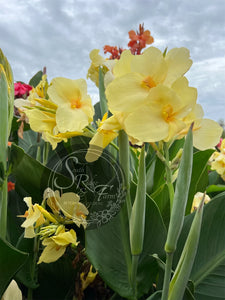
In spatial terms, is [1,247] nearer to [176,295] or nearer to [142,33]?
[176,295]

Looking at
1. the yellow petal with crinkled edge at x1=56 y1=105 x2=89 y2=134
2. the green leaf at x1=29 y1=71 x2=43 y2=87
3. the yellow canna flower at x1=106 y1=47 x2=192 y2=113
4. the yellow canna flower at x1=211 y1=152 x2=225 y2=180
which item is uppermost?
the green leaf at x1=29 y1=71 x2=43 y2=87

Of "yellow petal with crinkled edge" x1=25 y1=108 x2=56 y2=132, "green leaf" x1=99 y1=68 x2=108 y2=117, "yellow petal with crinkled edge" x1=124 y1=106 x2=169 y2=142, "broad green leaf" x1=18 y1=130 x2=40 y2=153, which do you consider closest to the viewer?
"yellow petal with crinkled edge" x1=124 y1=106 x2=169 y2=142

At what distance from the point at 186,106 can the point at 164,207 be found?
31cm

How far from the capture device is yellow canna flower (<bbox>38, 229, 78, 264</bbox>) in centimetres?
46

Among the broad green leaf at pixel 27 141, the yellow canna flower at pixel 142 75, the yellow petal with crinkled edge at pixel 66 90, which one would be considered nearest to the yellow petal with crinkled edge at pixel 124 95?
the yellow canna flower at pixel 142 75

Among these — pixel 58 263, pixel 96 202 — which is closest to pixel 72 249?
pixel 58 263

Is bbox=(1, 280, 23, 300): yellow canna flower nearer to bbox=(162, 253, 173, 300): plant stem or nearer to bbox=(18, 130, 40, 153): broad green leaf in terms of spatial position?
bbox=(162, 253, 173, 300): plant stem

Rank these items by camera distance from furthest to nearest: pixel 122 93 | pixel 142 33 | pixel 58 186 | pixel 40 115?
pixel 142 33, pixel 58 186, pixel 40 115, pixel 122 93

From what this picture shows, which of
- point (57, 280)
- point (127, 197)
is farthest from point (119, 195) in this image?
point (57, 280)

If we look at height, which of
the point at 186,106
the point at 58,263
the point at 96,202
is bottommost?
the point at 58,263

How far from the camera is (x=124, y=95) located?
315 mm

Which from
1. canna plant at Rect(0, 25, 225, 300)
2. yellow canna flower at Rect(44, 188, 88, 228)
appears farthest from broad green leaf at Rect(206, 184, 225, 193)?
yellow canna flower at Rect(44, 188, 88, 228)

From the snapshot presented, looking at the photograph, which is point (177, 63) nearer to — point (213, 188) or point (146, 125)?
point (146, 125)

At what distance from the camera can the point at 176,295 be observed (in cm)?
33
